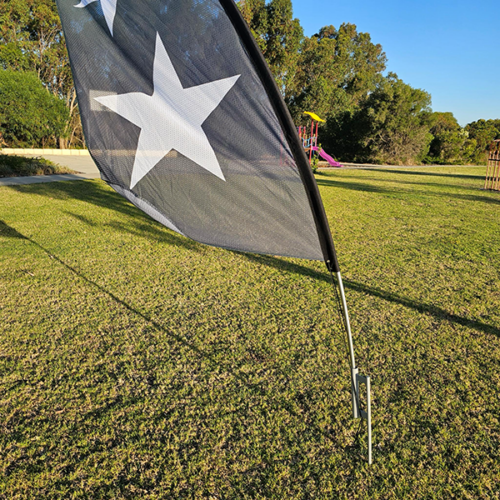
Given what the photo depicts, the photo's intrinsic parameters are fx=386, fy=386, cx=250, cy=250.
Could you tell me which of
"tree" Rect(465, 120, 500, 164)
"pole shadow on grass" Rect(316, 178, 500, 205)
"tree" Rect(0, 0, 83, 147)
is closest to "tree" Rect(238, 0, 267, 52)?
"tree" Rect(0, 0, 83, 147)

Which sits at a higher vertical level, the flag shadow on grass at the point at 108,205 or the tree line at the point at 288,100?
the tree line at the point at 288,100

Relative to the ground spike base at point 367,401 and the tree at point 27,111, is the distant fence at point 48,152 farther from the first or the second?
the ground spike base at point 367,401

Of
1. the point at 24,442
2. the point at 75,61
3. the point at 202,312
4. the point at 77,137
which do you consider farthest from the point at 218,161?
the point at 77,137

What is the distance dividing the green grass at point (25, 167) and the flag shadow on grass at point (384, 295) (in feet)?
35.2

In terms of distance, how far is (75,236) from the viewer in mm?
5914

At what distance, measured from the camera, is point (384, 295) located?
13.2ft

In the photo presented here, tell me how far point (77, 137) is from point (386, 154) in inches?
976

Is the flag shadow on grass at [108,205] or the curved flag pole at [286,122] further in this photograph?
the flag shadow on grass at [108,205]

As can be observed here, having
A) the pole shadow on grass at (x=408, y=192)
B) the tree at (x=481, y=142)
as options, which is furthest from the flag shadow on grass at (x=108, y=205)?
the tree at (x=481, y=142)

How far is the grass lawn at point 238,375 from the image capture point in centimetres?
182

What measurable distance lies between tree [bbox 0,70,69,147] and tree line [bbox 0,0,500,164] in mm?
50

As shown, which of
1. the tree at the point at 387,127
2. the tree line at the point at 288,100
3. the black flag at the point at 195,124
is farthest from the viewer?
the tree at the point at 387,127

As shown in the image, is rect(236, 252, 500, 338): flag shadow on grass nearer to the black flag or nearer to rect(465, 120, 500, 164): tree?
the black flag

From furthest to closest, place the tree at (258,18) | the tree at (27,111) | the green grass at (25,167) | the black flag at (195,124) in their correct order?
the tree at (258,18) < the tree at (27,111) < the green grass at (25,167) < the black flag at (195,124)
